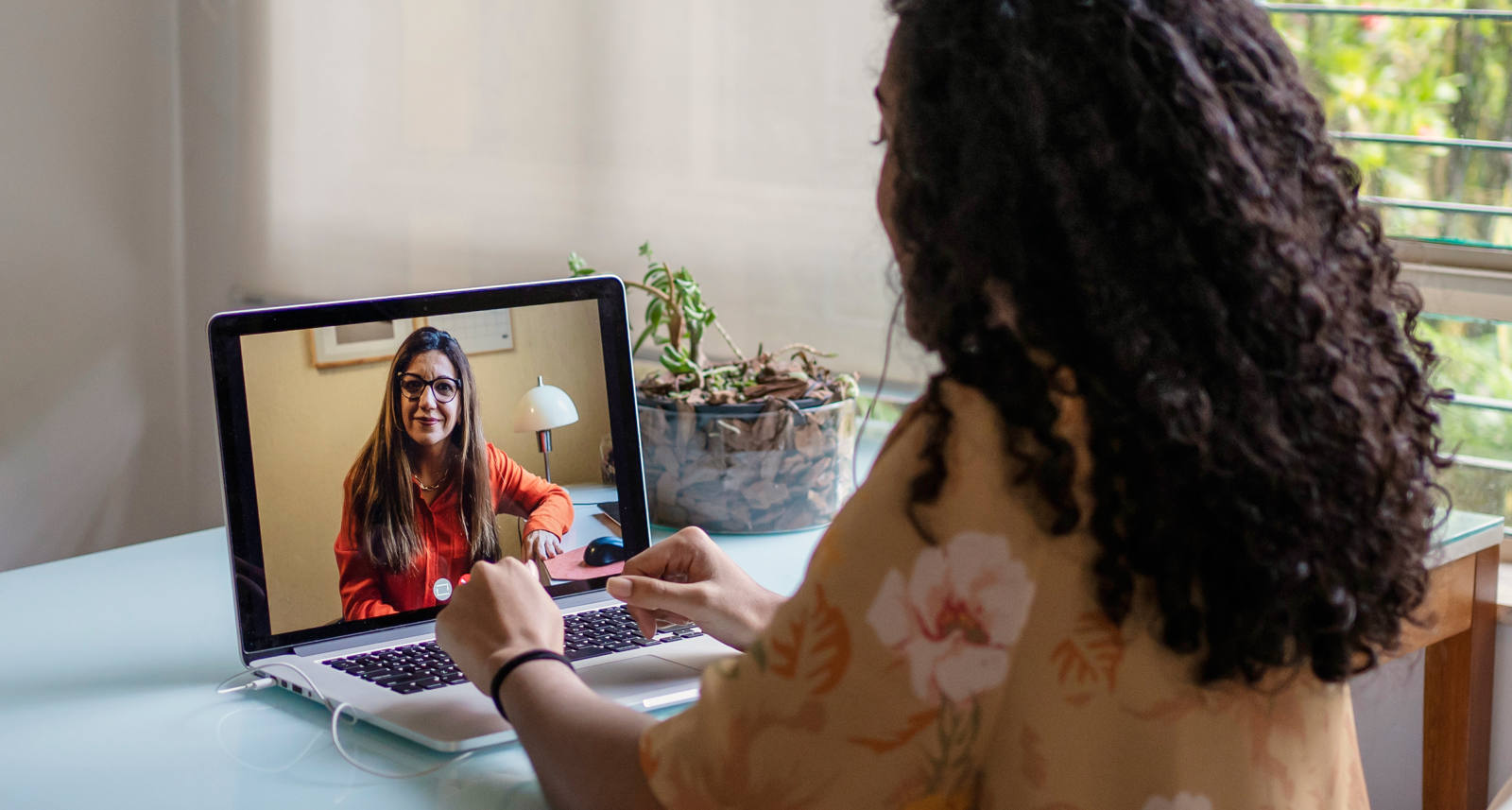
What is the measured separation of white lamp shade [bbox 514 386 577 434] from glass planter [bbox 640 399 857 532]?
198 millimetres

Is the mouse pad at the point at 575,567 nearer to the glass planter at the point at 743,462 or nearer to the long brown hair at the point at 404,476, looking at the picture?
the long brown hair at the point at 404,476

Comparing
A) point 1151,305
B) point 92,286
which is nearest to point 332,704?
point 1151,305

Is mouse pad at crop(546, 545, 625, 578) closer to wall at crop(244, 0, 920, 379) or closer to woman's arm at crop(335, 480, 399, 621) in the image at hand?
woman's arm at crop(335, 480, 399, 621)

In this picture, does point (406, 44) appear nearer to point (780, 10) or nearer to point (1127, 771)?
point (780, 10)

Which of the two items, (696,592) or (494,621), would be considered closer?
(494,621)

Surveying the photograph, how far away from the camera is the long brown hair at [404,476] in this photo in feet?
3.41

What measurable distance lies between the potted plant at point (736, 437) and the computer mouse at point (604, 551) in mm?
195

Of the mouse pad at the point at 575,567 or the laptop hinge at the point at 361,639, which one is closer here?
the laptop hinge at the point at 361,639

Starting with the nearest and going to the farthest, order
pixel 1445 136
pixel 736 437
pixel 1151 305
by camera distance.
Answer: pixel 1151 305 → pixel 736 437 → pixel 1445 136

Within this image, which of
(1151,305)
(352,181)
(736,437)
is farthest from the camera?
(352,181)

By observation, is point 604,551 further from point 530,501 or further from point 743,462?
point 743,462

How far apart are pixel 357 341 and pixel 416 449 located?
9 cm

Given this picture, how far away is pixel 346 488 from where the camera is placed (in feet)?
3.38

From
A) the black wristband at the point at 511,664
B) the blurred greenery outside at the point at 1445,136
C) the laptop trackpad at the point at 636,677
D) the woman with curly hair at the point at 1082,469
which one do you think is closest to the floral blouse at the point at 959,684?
the woman with curly hair at the point at 1082,469
